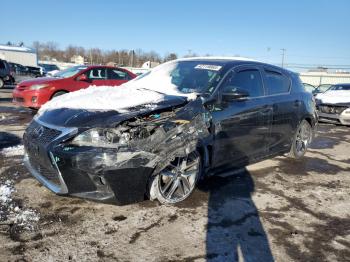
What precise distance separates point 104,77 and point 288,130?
7011 millimetres

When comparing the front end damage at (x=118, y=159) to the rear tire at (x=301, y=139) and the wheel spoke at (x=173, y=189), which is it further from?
the rear tire at (x=301, y=139)

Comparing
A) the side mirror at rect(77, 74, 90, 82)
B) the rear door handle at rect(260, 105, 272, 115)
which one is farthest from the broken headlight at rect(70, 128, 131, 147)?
the side mirror at rect(77, 74, 90, 82)

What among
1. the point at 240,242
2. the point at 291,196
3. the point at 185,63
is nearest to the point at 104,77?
the point at 185,63

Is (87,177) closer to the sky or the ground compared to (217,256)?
closer to the sky

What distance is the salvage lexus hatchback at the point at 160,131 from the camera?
3.35 metres

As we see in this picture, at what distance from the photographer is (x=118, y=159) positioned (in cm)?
332

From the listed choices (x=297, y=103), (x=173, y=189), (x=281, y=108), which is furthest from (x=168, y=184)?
(x=297, y=103)

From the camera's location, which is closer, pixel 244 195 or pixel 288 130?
pixel 244 195

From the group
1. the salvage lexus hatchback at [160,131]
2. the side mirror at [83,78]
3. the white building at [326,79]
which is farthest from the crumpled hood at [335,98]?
the white building at [326,79]

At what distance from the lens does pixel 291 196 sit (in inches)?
177

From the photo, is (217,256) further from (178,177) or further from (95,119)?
(95,119)

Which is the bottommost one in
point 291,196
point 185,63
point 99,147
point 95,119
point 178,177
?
point 291,196

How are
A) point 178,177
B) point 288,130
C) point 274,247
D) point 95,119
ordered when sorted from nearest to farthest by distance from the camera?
point 274,247 < point 95,119 < point 178,177 < point 288,130

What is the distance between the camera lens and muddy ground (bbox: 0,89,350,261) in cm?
297
